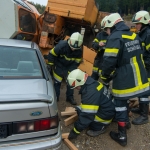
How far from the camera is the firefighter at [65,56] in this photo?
3.85 metres

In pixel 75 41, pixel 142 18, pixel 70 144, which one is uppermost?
pixel 142 18

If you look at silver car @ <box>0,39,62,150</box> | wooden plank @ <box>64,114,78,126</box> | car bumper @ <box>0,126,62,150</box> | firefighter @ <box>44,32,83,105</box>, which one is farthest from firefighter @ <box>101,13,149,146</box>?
car bumper @ <box>0,126,62,150</box>

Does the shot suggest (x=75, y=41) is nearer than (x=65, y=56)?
Yes

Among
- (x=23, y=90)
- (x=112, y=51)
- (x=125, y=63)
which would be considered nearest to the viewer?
(x=23, y=90)

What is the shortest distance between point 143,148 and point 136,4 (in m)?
56.1

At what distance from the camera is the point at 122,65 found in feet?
9.71

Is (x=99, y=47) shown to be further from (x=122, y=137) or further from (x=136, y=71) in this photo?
(x=122, y=137)

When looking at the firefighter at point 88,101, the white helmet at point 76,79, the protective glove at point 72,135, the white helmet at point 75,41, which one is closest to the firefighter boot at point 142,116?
the firefighter at point 88,101

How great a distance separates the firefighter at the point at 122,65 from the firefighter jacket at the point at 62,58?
3.80 ft

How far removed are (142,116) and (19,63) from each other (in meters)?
2.34

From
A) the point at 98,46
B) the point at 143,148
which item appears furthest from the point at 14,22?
the point at 143,148

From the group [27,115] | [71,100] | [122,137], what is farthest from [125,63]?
[71,100]

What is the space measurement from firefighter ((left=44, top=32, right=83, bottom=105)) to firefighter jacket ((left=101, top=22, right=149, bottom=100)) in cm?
103

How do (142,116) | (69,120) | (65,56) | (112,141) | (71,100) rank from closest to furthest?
(112,141), (69,120), (142,116), (65,56), (71,100)
